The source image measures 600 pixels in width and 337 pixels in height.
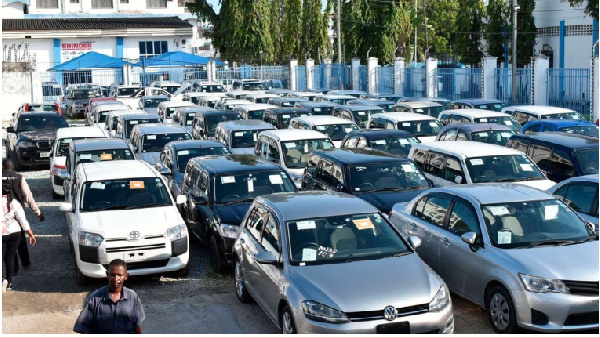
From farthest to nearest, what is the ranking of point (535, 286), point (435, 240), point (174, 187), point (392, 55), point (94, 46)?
point (94, 46), point (392, 55), point (174, 187), point (435, 240), point (535, 286)

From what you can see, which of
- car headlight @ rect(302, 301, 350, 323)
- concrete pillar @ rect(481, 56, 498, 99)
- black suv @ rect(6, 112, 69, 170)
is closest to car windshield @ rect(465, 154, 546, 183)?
car headlight @ rect(302, 301, 350, 323)

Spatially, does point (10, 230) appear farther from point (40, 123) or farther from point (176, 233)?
point (40, 123)

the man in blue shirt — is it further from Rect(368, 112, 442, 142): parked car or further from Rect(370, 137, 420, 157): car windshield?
Rect(368, 112, 442, 142): parked car

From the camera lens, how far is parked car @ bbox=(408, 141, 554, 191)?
46.9ft

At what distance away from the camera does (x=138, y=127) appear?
2119 centimetres

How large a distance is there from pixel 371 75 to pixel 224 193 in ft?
127

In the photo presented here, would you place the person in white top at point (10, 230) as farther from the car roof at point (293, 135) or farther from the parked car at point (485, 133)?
the parked car at point (485, 133)

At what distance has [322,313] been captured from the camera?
26.3ft

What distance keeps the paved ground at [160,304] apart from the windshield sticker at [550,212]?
140 cm

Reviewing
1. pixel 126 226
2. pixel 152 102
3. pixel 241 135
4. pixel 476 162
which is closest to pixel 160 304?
pixel 126 226

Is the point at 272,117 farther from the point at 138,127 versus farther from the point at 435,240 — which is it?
the point at 435,240

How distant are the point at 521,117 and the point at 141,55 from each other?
53.0 m

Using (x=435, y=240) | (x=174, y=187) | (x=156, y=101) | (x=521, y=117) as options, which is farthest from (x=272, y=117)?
(x=435, y=240)

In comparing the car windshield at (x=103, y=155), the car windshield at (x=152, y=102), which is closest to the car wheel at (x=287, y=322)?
the car windshield at (x=103, y=155)
